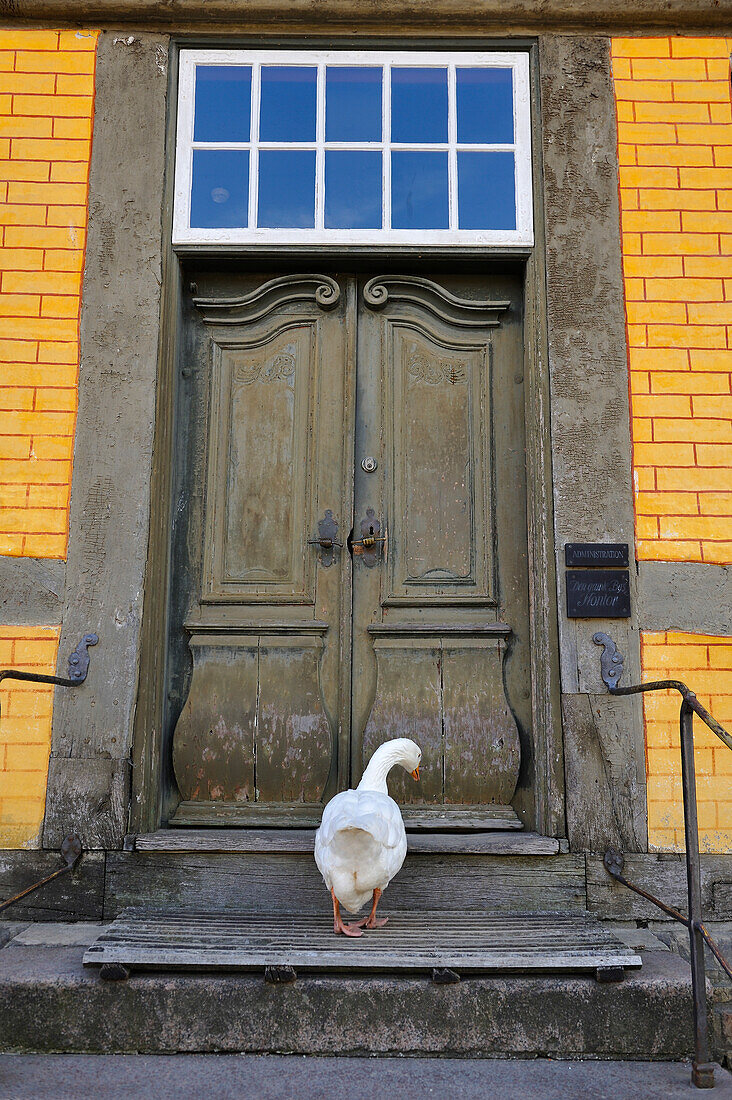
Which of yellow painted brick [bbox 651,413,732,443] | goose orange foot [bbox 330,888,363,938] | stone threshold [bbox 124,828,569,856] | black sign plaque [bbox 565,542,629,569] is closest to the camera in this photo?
goose orange foot [bbox 330,888,363,938]

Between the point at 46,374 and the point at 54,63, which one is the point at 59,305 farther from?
the point at 54,63

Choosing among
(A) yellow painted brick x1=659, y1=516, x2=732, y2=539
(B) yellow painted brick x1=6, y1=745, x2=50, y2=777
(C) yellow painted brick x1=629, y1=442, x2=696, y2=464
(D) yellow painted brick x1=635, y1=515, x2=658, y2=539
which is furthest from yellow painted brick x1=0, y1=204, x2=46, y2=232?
(A) yellow painted brick x1=659, y1=516, x2=732, y2=539

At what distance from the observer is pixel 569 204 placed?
4.00 meters

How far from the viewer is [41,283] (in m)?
3.91

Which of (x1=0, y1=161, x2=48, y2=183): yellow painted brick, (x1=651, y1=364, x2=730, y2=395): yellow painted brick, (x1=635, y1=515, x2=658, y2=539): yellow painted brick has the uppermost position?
(x1=0, y1=161, x2=48, y2=183): yellow painted brick

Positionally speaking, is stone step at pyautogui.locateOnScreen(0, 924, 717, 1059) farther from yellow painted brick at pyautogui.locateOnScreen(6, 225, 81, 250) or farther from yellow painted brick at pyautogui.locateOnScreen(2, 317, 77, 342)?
yellow painted brick at pyautogui.locateOnScreen(6, 225, 81, 250)

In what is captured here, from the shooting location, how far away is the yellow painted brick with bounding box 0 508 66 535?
12.4ft

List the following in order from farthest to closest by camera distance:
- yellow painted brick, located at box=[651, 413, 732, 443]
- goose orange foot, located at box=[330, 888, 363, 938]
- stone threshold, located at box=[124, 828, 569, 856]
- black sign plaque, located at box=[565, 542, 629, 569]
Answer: yellow painted brick, located at box=[651, 413, 732, 443] < black sign plaque, located at box=[565, 542, 629, 569] < stone threshold, located at box=[124, 828, 569, 856] < goose orange foot, located at box=[330, 888, 363, 938]

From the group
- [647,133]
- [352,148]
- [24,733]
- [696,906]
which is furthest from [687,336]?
[24,733]

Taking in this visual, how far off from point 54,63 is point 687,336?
10.0 feet

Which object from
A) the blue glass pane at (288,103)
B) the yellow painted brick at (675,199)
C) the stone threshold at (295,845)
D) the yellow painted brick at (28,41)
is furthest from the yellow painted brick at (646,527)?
the yellow painted brick at (28,41)

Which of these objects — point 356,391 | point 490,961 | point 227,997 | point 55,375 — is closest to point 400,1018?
point 490,961

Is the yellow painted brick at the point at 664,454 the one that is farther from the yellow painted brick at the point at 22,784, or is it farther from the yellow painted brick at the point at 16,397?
the yellow painted brick at the point at 22,784

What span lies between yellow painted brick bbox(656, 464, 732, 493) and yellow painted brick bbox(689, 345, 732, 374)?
0.44 metres
